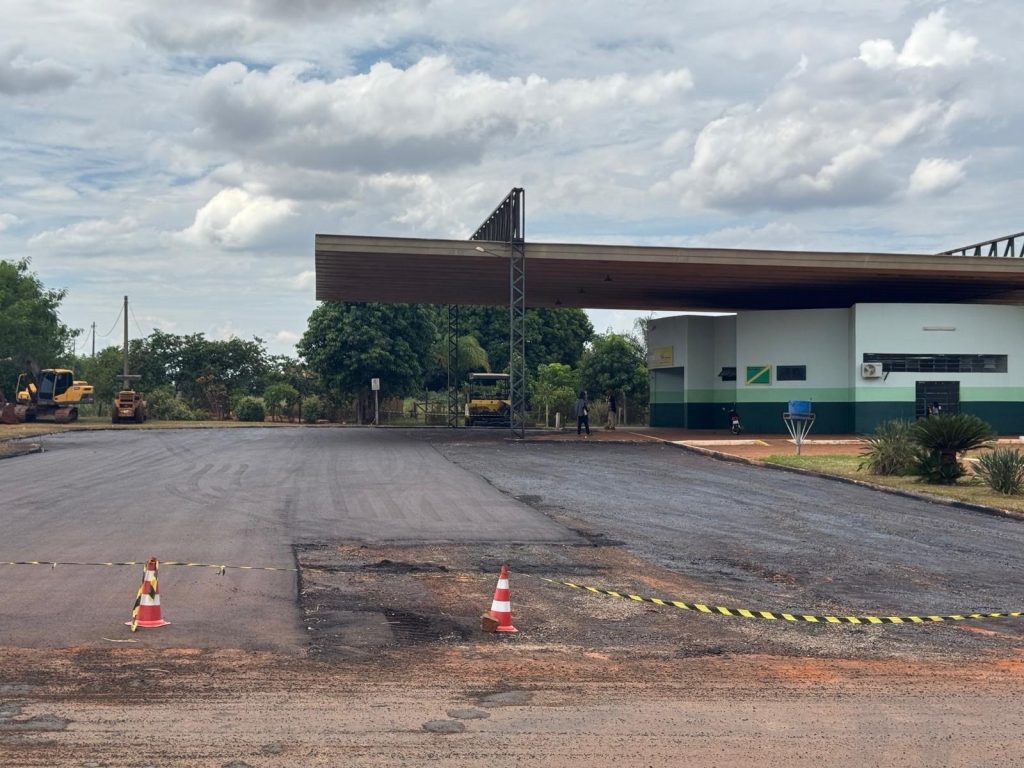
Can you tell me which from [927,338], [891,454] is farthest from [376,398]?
[891,454]

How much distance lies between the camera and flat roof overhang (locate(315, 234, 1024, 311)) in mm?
36281

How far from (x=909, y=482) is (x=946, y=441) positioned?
1209mm

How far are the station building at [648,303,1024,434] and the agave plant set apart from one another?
1805 centimetres

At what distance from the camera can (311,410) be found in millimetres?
64875

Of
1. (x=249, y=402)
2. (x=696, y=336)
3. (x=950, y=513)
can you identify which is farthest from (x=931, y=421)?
(x=249, y=402)

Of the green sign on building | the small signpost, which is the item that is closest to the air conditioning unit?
the green sign on building

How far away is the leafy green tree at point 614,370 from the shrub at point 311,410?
53.4 feet

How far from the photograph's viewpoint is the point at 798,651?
29.0ft

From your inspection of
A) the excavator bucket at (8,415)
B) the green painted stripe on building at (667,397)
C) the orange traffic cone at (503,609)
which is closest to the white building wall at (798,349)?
the green painted stripe on building at (667,397)

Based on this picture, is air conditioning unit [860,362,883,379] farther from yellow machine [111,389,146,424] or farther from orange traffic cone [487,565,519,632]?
yellow machine [111,389,146,424]

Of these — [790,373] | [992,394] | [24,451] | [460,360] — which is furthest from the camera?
[460,360]

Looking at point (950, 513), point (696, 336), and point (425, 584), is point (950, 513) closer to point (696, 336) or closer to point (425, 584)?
point (425, 584)

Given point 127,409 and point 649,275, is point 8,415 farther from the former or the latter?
point 649,275

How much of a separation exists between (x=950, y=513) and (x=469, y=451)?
17.0 metres
